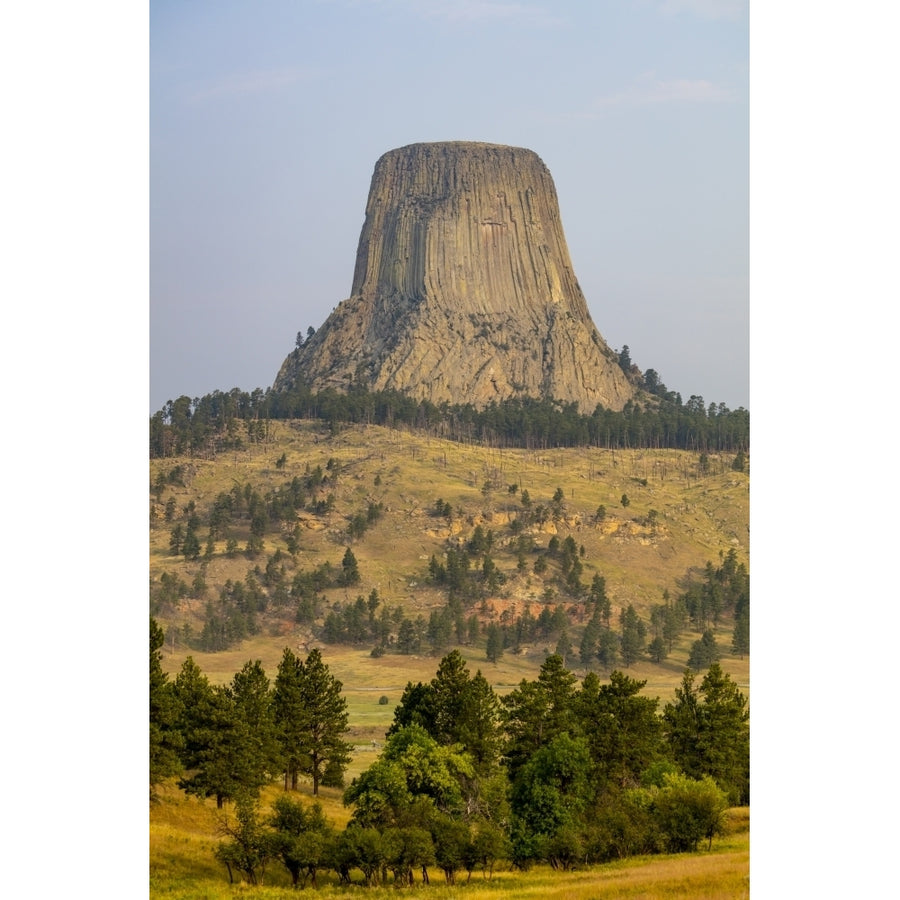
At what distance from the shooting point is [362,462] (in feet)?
319

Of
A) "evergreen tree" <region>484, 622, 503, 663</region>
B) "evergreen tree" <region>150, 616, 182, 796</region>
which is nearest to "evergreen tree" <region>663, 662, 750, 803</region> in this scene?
"evergreen tree" <region>150, 616, 182, 796</region>

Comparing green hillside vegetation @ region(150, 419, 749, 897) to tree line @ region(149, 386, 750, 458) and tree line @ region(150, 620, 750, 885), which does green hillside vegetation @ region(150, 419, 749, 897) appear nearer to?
tree line @ region(150, 620, 750, 885)

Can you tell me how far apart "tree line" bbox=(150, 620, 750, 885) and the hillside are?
30514 mm

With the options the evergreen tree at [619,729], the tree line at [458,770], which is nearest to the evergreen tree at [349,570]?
the tree line at [458,770]

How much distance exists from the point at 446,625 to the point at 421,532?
16.3 m

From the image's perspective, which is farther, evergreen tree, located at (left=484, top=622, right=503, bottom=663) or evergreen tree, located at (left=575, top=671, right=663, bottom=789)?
evergreen tree, located at (left=484, top=622, right=503, bottom=663)

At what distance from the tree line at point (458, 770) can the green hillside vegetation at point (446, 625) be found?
0.25 ft

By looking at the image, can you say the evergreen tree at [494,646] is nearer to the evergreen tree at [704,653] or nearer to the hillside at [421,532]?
the hillside at [421,532]

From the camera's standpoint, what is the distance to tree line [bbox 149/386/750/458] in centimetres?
10694

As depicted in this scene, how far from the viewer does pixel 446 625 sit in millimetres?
71562

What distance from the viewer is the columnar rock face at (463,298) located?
131m
